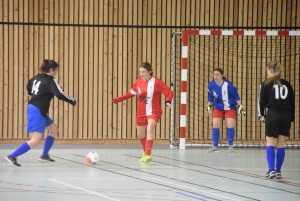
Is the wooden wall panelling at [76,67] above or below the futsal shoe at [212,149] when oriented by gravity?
above

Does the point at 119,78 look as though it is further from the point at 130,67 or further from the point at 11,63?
the point at 11,63

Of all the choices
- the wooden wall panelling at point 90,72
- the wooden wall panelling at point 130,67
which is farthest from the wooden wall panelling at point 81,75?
the wooden wall panelling at point 130,67

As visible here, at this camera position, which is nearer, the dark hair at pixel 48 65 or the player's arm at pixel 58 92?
the player's arm at pixel 58 92

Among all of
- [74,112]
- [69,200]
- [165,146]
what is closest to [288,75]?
[165,146]

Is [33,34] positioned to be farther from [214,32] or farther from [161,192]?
[161,192]

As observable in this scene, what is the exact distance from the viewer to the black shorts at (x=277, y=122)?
962 cm

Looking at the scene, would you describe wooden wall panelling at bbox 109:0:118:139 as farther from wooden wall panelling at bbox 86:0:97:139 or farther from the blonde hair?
the blonde hair

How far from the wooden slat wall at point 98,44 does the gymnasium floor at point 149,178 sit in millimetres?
2281

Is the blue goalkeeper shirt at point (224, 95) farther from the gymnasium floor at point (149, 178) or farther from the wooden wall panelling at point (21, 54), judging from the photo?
the wooden wall panelling at point (21, 54)

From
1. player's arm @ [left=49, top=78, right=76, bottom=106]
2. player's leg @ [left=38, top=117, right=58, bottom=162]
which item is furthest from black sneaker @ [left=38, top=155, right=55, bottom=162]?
player's arm @ [left=49, top=78, right=76, bottom=106]

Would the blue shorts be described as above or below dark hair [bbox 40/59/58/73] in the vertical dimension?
below

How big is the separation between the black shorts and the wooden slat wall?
7005 millimetres

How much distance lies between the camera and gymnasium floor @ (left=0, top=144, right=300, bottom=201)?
8.14m

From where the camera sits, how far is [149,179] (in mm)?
9672
